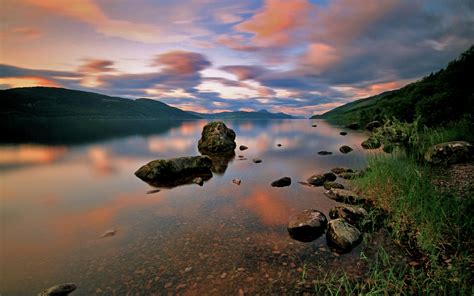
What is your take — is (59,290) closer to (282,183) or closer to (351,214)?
(351,214)

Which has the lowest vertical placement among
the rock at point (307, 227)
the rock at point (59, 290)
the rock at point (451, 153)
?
the rock at point (59, 290)

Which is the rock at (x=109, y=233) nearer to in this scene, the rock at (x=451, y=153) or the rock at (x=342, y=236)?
the rock at (x=342, y=236)

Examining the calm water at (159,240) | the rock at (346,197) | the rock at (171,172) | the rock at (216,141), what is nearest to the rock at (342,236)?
the calm water at (159,240)

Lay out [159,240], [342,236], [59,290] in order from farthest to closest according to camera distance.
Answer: [159,240], [342,236], [59,290]

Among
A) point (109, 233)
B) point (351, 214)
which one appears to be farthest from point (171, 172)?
point (351, 214)

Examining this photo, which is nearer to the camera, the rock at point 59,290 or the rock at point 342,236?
the rock at point 59,290

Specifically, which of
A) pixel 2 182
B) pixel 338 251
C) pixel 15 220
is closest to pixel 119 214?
pixel 15 220

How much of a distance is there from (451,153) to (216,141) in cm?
2420

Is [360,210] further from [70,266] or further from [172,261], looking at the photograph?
[70,266]

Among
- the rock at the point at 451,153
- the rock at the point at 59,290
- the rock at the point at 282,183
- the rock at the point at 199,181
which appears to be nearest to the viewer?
the rock at the point at 59,290

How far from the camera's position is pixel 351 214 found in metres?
9.64

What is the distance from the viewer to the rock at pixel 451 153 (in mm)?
14609

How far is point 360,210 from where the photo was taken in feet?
31.9

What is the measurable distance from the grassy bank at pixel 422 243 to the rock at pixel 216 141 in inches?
911
